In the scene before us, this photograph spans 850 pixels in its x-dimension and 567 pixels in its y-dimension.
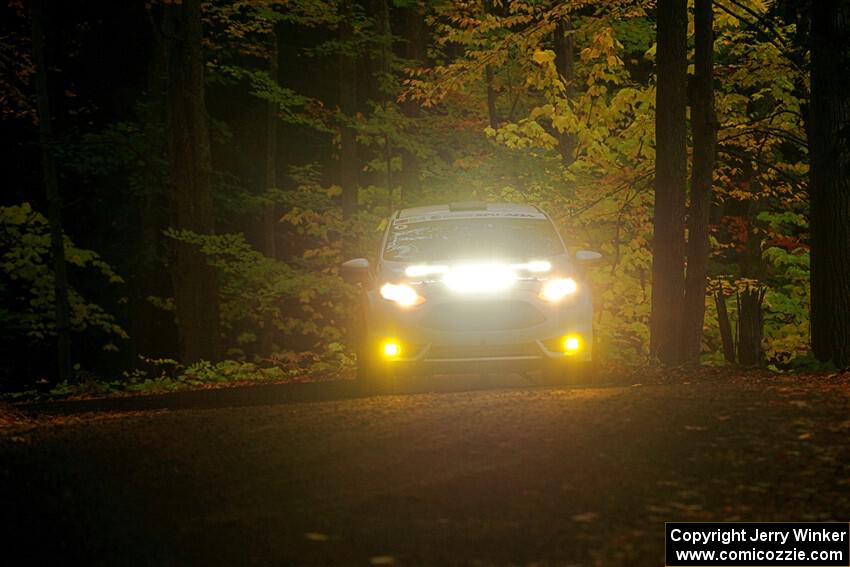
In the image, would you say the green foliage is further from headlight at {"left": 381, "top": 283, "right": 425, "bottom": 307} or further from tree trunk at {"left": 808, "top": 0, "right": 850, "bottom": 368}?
tree trunk at {"left": 808, "top": 0, "right": 850, "bottom": 368}

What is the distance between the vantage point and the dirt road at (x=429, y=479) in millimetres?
5027

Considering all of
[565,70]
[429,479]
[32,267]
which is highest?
[565,70]

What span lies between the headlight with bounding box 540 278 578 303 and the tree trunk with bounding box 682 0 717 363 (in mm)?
5627

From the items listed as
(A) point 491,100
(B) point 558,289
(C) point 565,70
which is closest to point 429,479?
(B) point 558,289

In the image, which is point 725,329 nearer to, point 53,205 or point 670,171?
point 670,171

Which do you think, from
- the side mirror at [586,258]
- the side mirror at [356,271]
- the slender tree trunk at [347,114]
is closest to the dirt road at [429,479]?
the side mirror at [356,271]

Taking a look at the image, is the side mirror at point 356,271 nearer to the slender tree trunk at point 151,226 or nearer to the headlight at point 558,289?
the headlight at point 558,289

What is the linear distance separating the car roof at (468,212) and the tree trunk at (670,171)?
367cm

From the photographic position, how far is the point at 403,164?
90.5ft

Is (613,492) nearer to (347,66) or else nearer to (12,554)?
(12,554)

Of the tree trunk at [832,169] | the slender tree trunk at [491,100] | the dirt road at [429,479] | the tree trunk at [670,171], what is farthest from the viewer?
the slender tree trunk at [491,100]

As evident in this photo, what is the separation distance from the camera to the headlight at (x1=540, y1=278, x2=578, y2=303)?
10.7 metres

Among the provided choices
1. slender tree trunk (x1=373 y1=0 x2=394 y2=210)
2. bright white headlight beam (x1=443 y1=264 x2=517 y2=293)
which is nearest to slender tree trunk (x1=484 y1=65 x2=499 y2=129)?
slender tree trunk (x1=373 y1=0 x2=394 y2=210)

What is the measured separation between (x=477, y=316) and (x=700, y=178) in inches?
283
